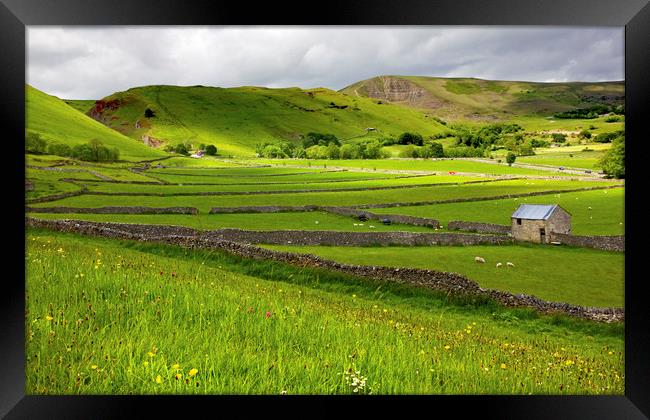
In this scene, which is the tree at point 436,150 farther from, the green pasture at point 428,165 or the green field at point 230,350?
the green field at point 230,350

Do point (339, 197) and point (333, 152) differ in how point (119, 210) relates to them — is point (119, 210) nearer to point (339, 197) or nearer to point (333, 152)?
point (339, 197)

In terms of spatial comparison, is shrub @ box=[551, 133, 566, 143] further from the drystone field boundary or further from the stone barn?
the drystone field boundary

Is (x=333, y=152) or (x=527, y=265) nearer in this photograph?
(x=527, y=265)

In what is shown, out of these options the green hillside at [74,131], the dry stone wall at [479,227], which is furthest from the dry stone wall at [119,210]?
the dry stone wall at [479,227]

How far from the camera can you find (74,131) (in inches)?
787

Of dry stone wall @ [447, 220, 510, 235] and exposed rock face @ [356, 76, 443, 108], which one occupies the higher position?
exposed rock face @ [356, 76, 443, 108]

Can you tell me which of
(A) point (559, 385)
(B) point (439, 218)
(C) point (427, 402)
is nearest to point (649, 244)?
(A) point (559, 385)

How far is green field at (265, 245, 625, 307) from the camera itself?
34.2ft

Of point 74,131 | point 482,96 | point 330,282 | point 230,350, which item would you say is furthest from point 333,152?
point 230,350

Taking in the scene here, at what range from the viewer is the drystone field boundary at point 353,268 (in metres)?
9.02

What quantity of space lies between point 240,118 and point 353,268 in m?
73.3

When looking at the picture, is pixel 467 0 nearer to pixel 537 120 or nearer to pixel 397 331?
pixel 397 331

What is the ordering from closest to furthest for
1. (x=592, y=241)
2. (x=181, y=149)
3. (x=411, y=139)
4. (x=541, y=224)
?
(x=592, y=241), (x=541, y=224), (x=411, y=139), (x=181, y=149)

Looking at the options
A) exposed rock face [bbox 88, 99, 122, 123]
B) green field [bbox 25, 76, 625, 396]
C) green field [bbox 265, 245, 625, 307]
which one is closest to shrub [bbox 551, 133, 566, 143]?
green field [bbox 25, 76, 625, 396]
